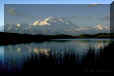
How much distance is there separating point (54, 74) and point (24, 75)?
2142 millimetres

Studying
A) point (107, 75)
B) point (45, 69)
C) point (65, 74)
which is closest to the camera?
point (107, 75)

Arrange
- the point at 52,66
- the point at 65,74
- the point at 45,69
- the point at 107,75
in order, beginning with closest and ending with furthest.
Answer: the point at 107,75, the point at 65,74, the point at 45,69, the point at 52,66

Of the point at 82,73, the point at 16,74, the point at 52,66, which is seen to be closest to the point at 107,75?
the point at 82,73

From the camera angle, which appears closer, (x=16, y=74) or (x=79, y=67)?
(x=16, y=74)

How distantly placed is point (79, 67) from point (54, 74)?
250cm

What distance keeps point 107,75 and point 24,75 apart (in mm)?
5815

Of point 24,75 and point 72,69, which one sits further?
point 72,69

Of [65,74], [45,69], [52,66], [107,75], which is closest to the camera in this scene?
[107,75]

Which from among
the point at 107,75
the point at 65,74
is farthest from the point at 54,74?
the point at 107,75

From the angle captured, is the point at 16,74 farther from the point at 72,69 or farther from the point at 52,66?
the point at 72,69

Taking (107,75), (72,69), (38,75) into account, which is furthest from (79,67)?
(38,75)

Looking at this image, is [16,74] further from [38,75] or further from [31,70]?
[38,75]

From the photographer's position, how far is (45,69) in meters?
9.55

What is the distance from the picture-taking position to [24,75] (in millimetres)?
8383
